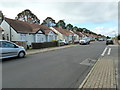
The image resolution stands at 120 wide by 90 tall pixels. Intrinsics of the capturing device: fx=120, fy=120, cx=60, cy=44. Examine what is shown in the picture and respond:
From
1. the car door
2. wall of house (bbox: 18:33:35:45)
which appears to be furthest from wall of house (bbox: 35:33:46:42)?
the car door

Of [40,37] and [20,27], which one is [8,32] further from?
[40,37]

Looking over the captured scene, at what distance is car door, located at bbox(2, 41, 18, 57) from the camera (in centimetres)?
986

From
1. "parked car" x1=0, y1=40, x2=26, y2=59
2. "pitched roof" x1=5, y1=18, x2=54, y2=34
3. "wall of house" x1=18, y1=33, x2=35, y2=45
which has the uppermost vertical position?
"pitched roof" x1=5, y1=18, x2=54, y2=34

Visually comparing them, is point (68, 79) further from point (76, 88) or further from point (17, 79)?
point (17, 79)

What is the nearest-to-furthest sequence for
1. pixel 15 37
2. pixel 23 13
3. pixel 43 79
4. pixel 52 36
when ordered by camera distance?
pixel 43 79 → pixel 15 37 → pixel 52 36 → pixel 23 13

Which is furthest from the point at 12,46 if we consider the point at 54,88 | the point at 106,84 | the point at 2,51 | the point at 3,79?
the point at 106,84

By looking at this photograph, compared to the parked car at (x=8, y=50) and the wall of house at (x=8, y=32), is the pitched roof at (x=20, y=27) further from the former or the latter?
the parked car at (x=8, y=50)

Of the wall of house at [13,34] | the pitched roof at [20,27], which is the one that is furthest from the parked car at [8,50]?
the pitched roof at [20,27]

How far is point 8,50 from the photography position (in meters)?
10.1

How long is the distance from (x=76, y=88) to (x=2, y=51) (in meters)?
7.39

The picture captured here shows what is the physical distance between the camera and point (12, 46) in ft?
A: 35.3

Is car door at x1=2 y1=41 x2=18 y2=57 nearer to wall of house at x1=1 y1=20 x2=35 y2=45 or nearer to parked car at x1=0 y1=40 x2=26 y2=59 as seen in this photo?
parked car at x1=0 y1=40 x2=26 y2=59

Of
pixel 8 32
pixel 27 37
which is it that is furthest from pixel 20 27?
pixel 8 32

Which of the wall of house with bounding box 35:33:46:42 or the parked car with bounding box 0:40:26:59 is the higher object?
the wall of house with bounding box 35:33:46:42
